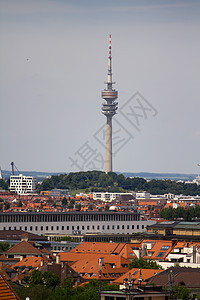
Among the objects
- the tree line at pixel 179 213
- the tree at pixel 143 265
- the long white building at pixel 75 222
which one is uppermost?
the tree line at pixel 179 213

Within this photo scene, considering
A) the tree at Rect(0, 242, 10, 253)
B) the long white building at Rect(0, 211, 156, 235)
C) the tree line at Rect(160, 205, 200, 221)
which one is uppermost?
the tree line at Rect(160, 205, 200, 221)

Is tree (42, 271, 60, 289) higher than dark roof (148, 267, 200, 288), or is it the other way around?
dark roof (148, 267, 200, 288)

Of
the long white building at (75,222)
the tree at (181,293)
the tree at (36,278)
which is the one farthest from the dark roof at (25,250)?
the long white building at (75,222)

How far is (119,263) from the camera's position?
8062 cm

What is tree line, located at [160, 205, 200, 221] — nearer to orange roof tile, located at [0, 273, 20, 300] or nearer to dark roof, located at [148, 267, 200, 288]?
dark roof, located at [148, 267, 200, 288]

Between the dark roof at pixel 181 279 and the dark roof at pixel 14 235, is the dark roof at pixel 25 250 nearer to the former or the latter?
the dark roof at pixel 181 279

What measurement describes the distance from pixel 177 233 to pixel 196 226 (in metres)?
2.30

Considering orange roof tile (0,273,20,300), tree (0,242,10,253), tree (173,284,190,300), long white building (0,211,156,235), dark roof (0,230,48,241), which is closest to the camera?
orange roof tile (0,273,20,300)

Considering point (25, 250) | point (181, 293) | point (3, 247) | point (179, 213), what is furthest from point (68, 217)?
point (181, 293)

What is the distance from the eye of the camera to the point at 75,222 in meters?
154

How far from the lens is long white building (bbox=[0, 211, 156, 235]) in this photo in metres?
148

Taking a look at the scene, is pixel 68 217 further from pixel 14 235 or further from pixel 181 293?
pixel 181 293

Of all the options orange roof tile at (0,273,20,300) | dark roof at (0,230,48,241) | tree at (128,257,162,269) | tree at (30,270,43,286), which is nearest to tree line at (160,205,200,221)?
dark roof at (0,230,48,241)

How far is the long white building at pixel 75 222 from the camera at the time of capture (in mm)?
147750
